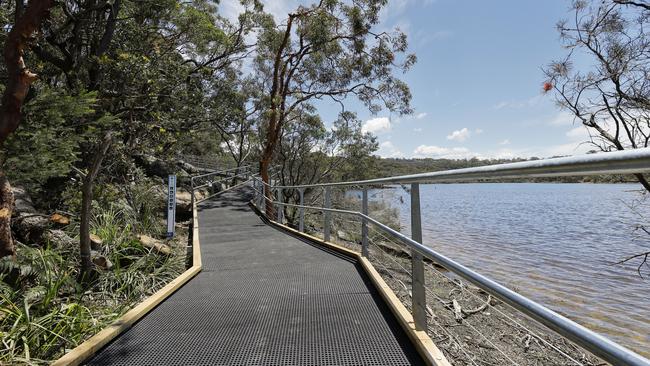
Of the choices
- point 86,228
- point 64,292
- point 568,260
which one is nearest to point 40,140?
point 86,228

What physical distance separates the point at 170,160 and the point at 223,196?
263cm

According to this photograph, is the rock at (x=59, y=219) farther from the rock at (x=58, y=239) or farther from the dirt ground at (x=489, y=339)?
the dirt ground at (x=489, y=339)

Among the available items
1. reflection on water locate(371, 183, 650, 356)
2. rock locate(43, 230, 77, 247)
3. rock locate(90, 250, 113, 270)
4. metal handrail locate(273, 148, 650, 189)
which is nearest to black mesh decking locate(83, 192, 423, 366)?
reflection on water locate(371, 183, 650, 356)

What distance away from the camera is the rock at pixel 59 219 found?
22.1ft

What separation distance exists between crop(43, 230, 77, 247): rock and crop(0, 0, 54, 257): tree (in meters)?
1.31

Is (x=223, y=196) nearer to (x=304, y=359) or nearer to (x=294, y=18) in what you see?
(x=294, y=18)

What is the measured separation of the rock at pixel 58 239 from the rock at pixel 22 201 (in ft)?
2.02

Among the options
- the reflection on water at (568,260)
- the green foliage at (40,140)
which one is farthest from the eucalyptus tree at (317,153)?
the green foliage at (40,140)

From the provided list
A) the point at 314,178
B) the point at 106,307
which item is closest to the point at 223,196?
the point at 314,178

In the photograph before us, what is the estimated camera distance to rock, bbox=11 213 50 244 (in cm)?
576

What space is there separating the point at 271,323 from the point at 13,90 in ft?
14.2

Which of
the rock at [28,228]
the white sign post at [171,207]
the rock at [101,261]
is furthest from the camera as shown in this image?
the white sign post at [171,207]

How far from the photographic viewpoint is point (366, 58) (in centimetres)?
1481

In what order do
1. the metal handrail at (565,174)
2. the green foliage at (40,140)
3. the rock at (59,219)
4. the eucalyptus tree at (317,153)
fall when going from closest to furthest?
1. the metal handrail at (565,174)
2. the green foliage at (40,140)
3. the rock at (59,219)
4. the eucalyptus tree at (317,153)
